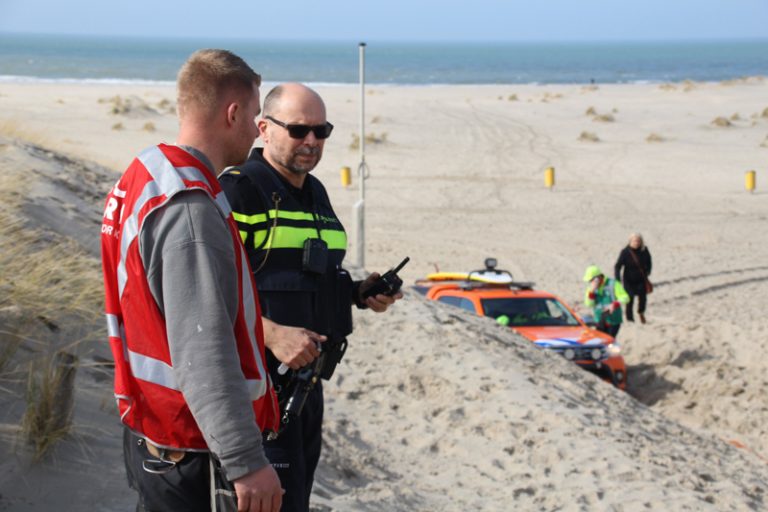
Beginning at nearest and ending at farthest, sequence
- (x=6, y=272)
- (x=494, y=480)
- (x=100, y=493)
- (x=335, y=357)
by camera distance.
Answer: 1. (x=335, y=357)
2. (x=100, y=493)
3. (x=6, y=272)
4. (x=494, y=480)

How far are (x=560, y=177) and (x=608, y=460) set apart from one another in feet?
73.4

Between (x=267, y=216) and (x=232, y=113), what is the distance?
0.86m

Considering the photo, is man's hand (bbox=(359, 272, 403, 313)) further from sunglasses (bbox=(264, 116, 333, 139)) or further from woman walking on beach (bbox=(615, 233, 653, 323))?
woman walking on beach (bbox=(615, 233, 653, 323))

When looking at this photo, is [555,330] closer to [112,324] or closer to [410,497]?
[410,497]

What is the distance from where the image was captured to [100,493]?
452 centimetres

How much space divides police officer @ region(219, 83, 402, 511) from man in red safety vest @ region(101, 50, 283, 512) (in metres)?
0.67

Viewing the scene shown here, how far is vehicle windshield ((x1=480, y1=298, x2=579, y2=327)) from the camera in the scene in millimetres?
11812

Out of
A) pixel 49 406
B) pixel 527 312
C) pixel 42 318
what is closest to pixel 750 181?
pixel 527 312

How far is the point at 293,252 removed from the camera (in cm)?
357

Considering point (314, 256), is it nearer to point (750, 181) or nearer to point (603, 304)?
point (603, 304)

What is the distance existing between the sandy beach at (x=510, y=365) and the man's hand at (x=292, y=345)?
5.20 feet

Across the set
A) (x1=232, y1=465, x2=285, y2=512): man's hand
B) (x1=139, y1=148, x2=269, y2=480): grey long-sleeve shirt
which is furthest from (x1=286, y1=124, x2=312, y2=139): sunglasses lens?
(x1=232, y1=465, x2=285, y2=512): man's hand

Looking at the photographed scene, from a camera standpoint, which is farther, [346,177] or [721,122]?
[721,122]

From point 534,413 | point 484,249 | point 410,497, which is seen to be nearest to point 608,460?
point 534,413
